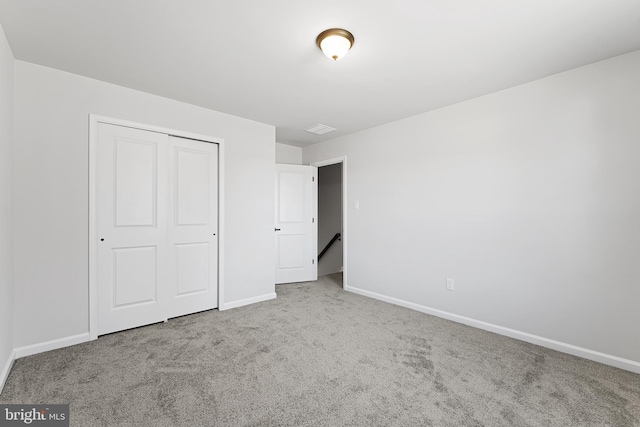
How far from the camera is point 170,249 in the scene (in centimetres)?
310

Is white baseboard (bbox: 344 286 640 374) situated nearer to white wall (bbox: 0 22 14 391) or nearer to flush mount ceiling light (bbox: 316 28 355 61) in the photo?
flush mount ceiling light (bbox: 316 28 355 61)

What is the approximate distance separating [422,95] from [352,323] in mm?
2529

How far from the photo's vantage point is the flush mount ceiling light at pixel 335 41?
6.23 ft

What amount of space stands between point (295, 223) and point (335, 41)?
325 centimetres

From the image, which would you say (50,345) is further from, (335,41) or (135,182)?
(335,41)

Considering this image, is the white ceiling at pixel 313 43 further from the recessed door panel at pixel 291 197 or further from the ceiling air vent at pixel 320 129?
the recessed door panel at pixel 291 197

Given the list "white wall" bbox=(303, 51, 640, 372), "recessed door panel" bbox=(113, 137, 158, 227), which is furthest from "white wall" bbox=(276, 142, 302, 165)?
"recessed door panel" bbox=(113, 137, 158, 227)

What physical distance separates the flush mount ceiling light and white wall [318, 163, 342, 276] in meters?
4.14

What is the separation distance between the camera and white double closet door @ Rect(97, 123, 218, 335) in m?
2.71

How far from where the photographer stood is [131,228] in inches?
112

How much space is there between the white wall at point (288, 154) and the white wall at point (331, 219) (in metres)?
1.19

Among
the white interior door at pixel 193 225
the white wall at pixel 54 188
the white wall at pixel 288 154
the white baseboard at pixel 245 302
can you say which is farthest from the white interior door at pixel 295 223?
the white wall at pixel 54 188

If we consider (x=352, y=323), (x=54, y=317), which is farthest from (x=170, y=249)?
(x=352, y=323)

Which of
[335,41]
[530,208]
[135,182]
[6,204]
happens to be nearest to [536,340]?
[530,208]
